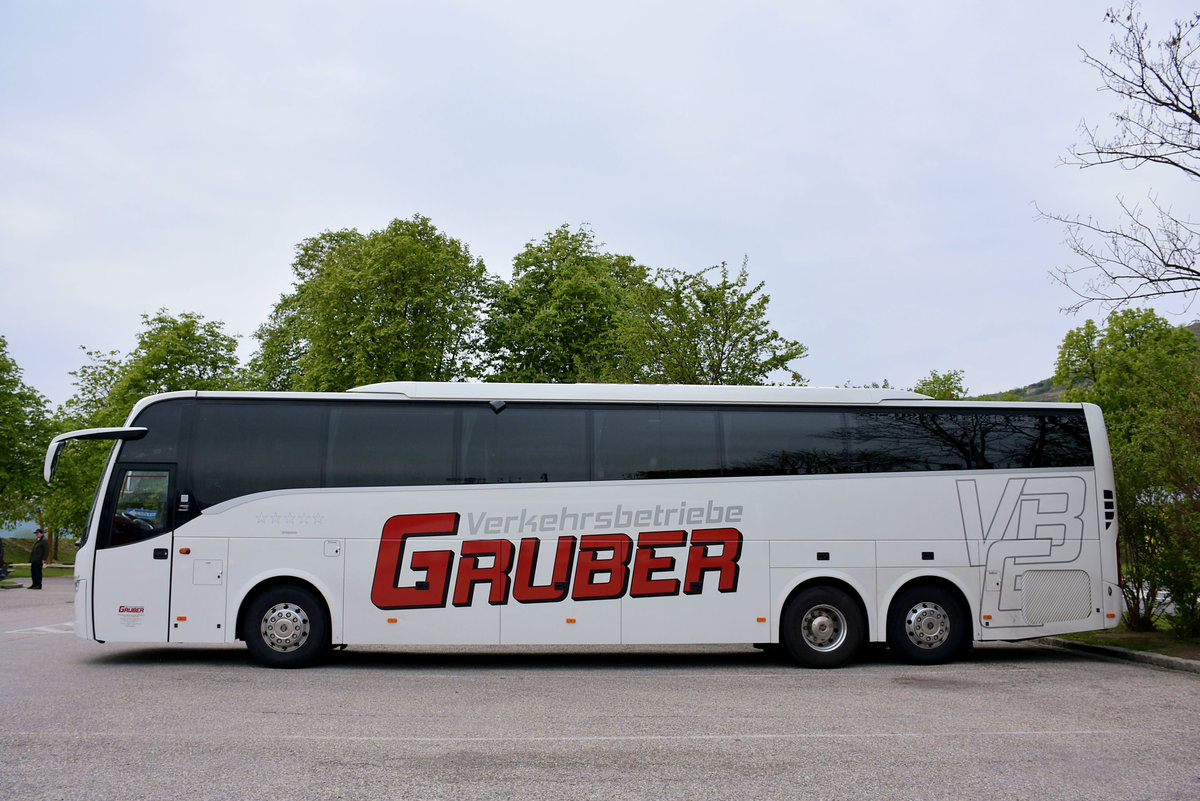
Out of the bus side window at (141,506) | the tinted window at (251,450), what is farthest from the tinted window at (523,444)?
the bus side window at (141,506)

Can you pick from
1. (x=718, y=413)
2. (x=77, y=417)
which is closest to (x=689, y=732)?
(x=718, y=413)

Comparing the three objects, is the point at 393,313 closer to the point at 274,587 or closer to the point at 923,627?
the point at 274,587

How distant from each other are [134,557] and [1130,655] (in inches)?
527

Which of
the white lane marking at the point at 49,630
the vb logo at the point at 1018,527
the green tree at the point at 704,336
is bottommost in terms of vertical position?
the white lane marking at the point at 49,630

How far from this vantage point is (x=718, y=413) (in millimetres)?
12461

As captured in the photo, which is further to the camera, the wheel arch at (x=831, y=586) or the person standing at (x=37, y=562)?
the person standing at (x=37, y=562)

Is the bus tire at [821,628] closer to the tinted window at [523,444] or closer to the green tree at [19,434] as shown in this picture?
the tinted window at [523,444]

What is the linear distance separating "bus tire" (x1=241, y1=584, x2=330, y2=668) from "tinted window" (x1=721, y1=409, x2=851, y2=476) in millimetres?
5640

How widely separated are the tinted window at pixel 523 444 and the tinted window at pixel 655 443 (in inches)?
10.8

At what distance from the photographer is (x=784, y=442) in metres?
12.5

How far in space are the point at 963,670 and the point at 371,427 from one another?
8.23 metres

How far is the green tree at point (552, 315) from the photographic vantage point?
38688 millimetres

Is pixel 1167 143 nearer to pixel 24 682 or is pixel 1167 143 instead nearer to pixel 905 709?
pixel 905 709

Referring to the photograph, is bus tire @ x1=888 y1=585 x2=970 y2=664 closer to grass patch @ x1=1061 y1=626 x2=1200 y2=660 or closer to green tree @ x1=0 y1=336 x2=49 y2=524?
grass patch @ x1=1061 y1=626 x2=1200 y2=660
